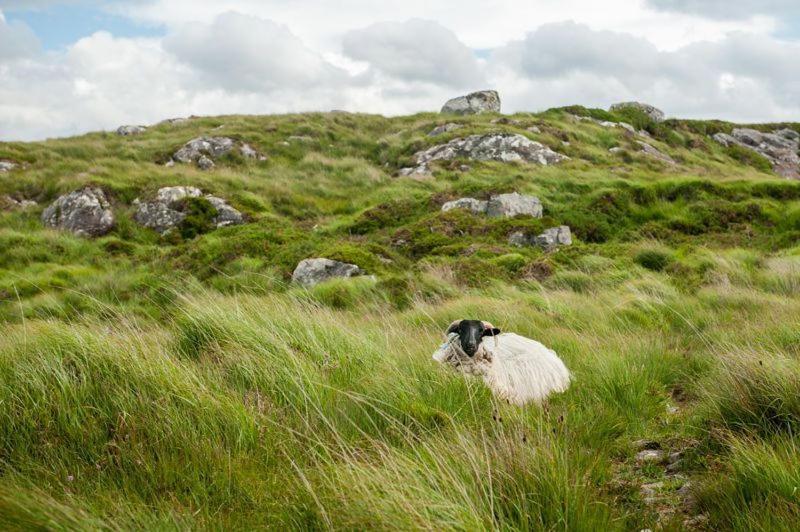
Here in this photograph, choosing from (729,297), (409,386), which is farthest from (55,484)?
(729,297)

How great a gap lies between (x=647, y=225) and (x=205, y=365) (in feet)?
48.3

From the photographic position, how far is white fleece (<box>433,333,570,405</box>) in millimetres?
4965

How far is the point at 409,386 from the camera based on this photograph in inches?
166

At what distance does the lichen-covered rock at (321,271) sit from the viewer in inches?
481

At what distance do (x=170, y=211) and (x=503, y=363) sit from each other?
17381mm

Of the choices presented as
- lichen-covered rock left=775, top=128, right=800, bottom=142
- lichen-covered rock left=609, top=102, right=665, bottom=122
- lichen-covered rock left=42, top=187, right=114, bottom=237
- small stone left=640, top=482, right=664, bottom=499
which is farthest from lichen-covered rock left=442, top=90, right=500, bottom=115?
small stone left=640, top=482, right=664, bottom=499

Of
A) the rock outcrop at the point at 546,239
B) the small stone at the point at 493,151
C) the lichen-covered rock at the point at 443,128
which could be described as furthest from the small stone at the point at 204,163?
the rock outcrop at the point at 546,239

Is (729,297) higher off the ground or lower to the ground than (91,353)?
lower

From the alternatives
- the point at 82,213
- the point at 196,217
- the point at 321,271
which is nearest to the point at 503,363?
the point at 321,271

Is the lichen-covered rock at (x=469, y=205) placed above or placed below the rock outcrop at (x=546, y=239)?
above

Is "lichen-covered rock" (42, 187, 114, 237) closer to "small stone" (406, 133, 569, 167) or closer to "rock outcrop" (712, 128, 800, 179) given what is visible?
"small stone" (406, 133, 569, 167)

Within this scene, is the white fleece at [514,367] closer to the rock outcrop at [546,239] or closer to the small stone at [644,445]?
the small stone at [644,445]

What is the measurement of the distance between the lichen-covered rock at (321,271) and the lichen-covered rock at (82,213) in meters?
10.5

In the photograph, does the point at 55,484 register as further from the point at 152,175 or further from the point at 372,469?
the point at 152,175
